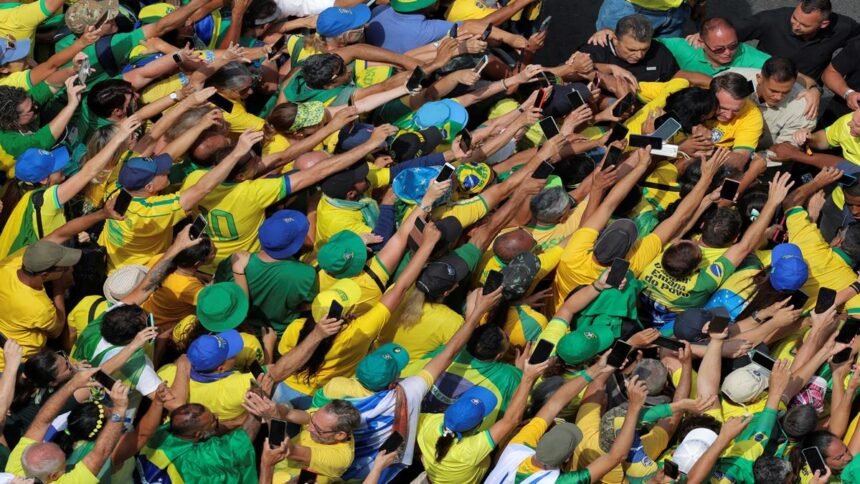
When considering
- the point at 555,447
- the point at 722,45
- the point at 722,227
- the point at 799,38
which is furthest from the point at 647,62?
the point at 555,447

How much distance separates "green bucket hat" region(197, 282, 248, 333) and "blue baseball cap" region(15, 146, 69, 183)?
62.1 inches

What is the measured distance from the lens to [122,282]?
8.30m

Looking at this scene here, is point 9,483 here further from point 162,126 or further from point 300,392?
point 162,126

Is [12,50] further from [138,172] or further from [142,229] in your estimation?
[142,229]

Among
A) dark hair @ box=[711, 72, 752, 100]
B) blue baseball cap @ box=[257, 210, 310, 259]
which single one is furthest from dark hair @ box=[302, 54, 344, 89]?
dark hair @ box=[711, 72, 752, 100]

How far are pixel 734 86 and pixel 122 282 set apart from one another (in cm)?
475

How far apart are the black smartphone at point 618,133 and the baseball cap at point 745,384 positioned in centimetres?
196

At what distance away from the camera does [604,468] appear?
757 cm

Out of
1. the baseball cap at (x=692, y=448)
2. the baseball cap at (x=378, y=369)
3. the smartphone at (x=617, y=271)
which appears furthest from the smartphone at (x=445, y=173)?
the baseball cap at (x=692, y=448)

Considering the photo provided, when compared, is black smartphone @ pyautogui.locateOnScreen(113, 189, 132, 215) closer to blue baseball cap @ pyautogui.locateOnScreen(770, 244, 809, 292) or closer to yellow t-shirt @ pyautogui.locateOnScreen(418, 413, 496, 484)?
yellow t-shirt @ pyautogui.locateOnScreen(418, 413, 496, 484)

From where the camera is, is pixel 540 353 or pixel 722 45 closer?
pixel 540 353

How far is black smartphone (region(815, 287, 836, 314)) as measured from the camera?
849cm

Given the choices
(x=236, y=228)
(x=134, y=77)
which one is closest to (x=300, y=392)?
(x=236, y=228)

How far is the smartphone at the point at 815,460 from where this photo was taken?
7.65m
